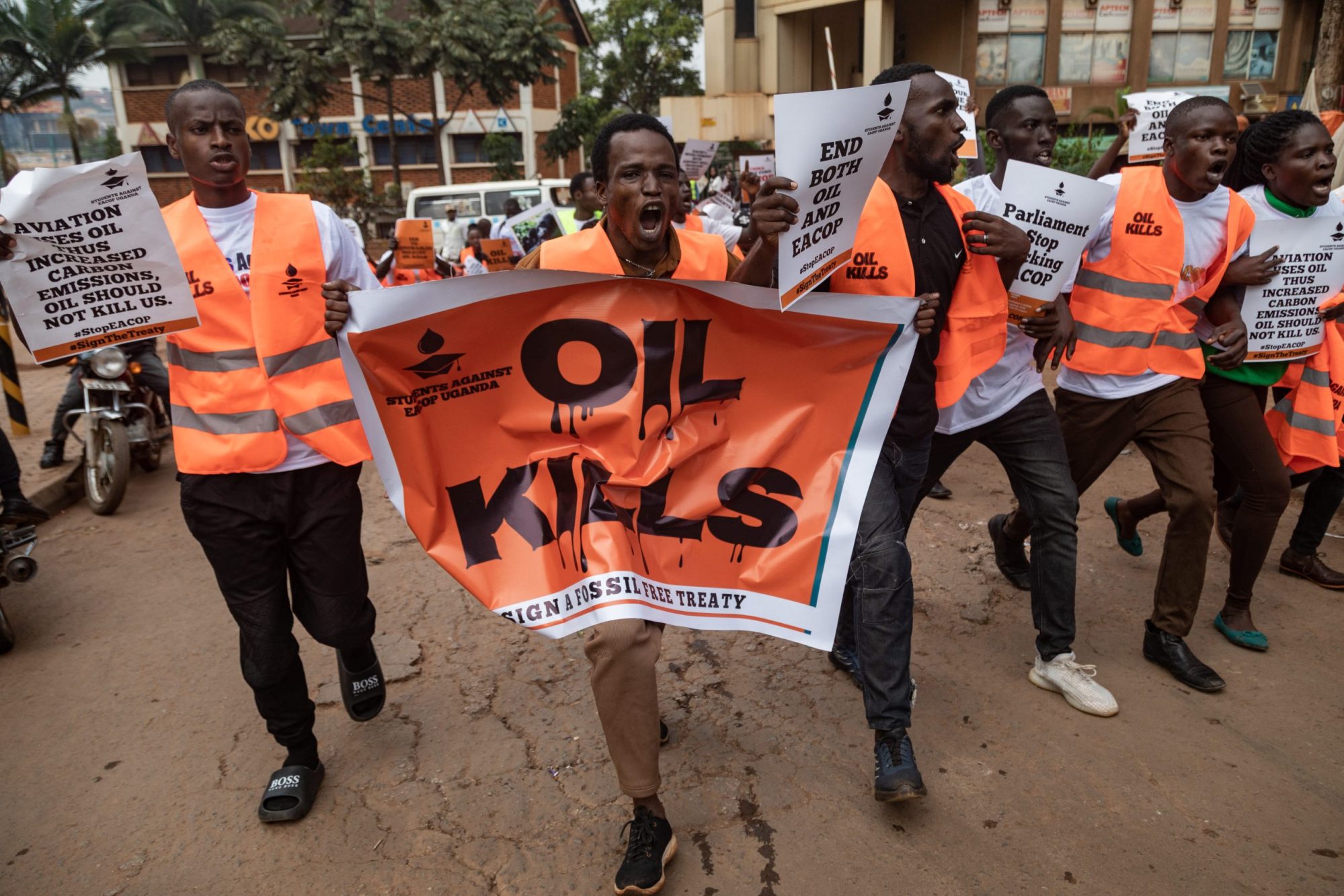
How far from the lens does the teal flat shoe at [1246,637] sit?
3.85 metres

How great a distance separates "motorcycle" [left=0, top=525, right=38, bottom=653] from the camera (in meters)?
4.66

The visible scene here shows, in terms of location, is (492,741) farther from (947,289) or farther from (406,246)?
(406,246)

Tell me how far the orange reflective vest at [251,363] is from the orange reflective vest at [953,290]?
1652 millimetres

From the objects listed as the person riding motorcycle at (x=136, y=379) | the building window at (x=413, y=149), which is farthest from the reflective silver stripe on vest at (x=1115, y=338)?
the building window at (x=413, y=149)

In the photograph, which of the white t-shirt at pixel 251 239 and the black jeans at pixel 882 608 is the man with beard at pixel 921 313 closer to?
the black jeans at pixel 882 608

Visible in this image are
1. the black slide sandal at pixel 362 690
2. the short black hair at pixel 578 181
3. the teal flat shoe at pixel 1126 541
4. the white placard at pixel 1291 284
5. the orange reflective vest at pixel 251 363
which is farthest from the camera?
the short black hair at pixel 578 181

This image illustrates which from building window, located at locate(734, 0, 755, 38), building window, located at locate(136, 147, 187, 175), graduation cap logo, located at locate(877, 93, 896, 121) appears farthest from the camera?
building window, located at locate(136, 147, 187, 175)

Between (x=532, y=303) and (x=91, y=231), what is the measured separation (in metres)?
1.34

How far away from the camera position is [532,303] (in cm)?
267

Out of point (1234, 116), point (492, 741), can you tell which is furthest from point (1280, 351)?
point (492, 741)

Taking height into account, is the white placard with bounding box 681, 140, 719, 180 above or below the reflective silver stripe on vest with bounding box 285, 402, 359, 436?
above

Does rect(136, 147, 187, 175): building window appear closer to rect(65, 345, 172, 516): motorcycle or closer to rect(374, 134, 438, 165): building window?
rect(374, 134, 438, 165): building window

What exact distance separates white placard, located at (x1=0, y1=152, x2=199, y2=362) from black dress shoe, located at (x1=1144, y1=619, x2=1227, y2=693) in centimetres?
364

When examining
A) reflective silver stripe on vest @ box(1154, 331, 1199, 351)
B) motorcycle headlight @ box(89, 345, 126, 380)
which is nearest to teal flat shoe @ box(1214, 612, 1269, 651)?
reflective silver stripe on vest @ box(1154, 331, 1199, 351)
